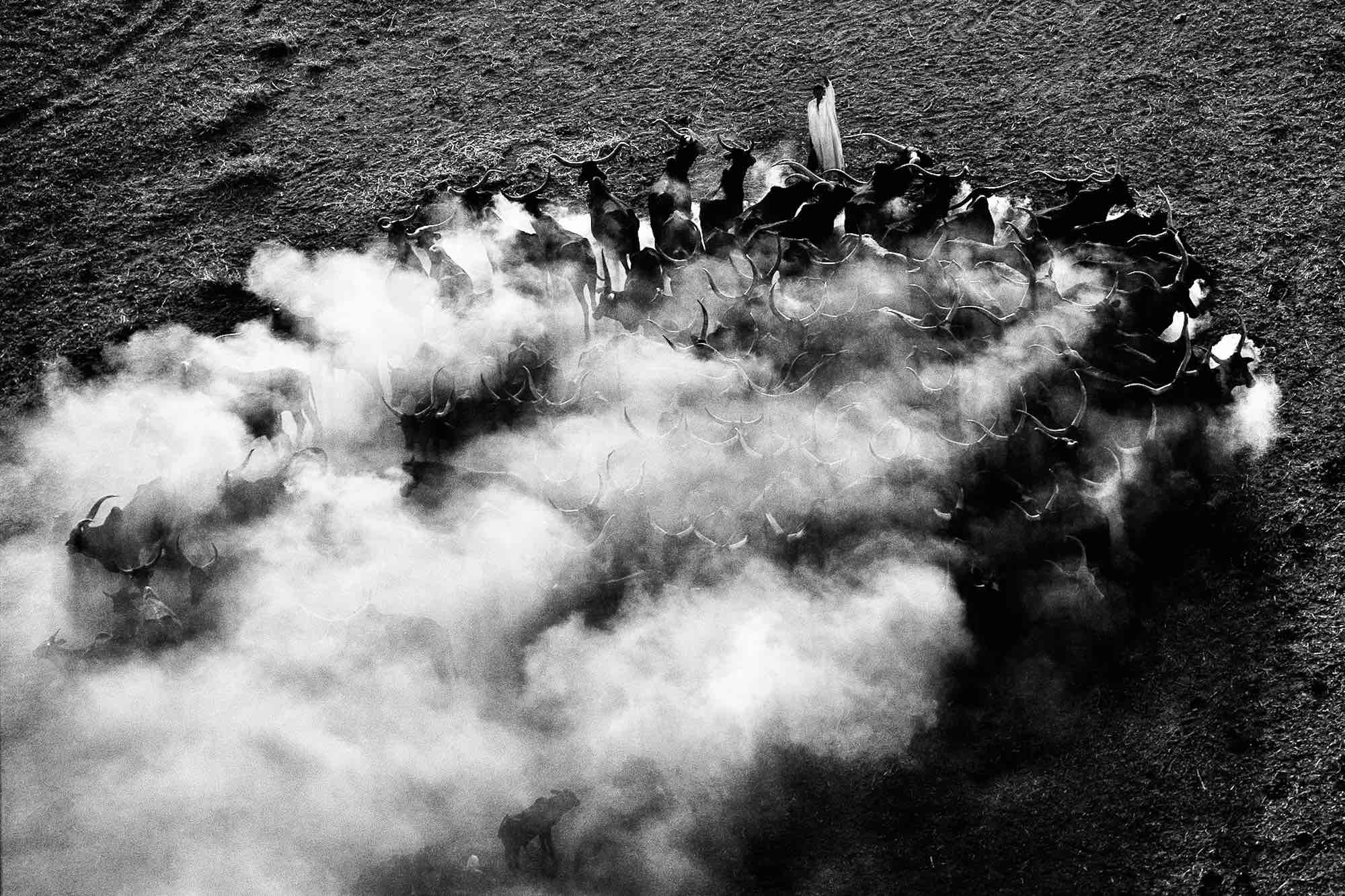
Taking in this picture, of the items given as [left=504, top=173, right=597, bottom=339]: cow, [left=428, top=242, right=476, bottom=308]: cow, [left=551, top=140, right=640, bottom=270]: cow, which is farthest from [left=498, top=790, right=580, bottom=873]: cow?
[left=551, top=140, right=640, bottom=270]: cow

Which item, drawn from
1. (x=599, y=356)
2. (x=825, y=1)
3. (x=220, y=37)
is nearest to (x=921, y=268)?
(x=599, y=356)

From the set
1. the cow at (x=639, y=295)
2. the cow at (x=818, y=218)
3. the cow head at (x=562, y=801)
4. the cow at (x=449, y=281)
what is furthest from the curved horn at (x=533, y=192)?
the cow head at (x=562, y=801)

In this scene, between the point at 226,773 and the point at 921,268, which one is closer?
the point at 226,773

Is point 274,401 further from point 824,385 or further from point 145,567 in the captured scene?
point 824,385

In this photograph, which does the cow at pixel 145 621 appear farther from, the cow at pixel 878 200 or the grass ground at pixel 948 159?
the cow at pixel 878 200

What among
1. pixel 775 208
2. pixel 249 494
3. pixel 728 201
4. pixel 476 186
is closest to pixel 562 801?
pixel 249 494

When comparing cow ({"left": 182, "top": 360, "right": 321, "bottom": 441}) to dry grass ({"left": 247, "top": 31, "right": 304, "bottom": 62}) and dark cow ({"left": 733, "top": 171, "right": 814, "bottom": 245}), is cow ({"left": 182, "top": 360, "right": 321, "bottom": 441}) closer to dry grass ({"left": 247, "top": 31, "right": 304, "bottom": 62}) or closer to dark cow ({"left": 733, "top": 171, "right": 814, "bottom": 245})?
dark cow ({"left": 733, "top": 171, "right": 814, "bottom": 245})

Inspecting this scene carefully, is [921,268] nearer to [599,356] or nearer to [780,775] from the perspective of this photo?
[599,356]
